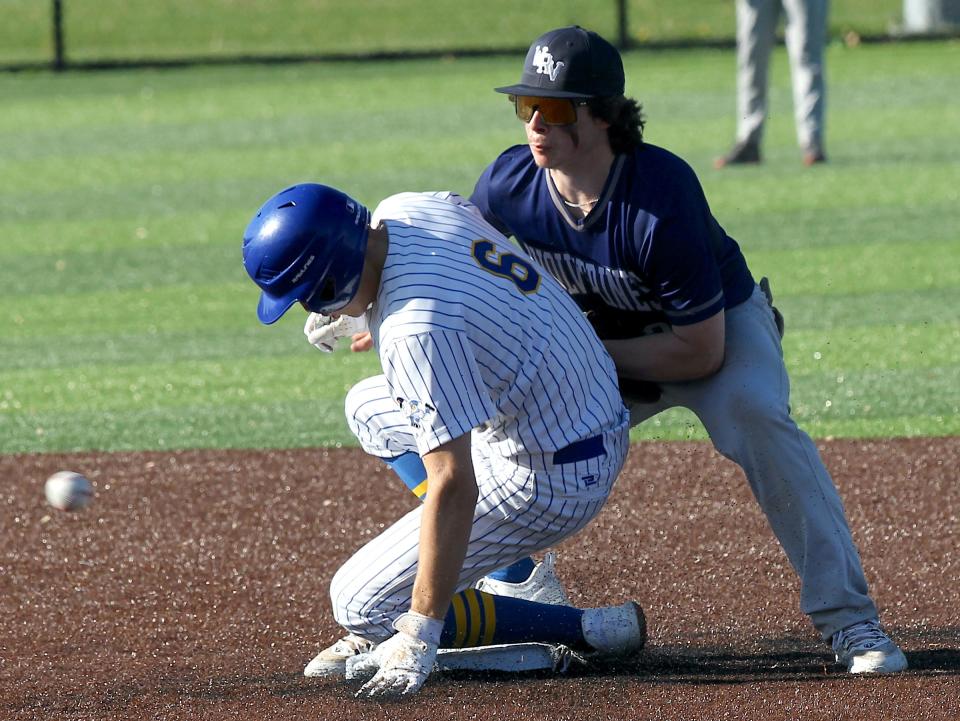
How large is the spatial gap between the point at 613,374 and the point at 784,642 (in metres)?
1.05

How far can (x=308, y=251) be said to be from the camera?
12.9 ft

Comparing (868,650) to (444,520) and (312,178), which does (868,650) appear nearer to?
(444,520)

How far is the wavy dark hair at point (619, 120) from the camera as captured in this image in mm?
4391

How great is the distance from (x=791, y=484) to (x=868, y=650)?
0.50 m

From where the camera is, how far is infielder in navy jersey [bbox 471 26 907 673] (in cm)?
431

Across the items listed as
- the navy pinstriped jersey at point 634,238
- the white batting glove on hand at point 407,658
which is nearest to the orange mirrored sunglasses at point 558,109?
the navy pinstriped jersey at point 634,238

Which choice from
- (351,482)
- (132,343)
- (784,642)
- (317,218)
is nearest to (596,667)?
(784,642)

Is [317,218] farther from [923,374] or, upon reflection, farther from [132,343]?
[132,343]

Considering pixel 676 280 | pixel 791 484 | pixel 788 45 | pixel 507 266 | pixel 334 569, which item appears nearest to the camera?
pixel 507 266

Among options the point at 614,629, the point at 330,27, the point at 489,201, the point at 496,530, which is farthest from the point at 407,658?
the point at 330,27

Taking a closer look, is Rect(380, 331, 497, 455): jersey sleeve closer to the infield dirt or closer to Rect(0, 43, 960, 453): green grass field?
the infield dirt

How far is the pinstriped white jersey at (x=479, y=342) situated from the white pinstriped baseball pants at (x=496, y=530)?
0.27 feet

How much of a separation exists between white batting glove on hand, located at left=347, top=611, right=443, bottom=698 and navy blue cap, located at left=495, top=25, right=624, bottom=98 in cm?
148

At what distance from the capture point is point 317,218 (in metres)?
3.95
